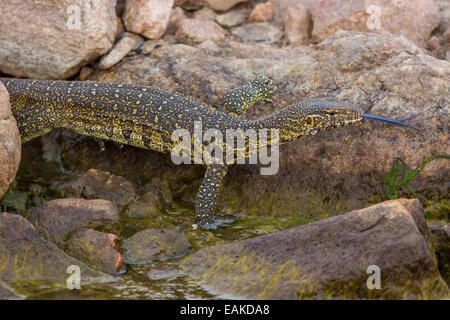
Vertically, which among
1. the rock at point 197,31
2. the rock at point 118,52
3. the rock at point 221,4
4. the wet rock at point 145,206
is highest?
the rock at point 221,4

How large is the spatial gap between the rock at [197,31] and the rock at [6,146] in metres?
3.61

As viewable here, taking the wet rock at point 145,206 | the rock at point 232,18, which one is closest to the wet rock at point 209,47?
the rock at point 232,18

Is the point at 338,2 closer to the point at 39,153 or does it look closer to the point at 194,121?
the point at 194,121

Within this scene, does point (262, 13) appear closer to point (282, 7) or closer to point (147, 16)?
point (282, 7)

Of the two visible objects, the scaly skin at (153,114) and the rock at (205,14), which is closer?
the scaly skin at (153,114)

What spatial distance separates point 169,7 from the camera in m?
10.0

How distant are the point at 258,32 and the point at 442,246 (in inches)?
216

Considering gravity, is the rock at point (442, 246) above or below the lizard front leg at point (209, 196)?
below

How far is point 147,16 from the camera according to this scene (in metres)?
9.95

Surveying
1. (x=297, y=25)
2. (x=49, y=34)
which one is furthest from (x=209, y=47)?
(x=49, y=34)

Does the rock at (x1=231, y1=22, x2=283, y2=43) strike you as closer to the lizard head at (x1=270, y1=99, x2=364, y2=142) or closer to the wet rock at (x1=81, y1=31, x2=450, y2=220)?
the wet rock at (x1=81, y1=31, x2=450, y2=220)

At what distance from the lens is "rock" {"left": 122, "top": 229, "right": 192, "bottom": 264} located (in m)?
7.25

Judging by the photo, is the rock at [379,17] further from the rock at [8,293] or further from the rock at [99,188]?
the rock at [8,293]

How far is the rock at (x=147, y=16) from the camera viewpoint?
9898 millimetres
